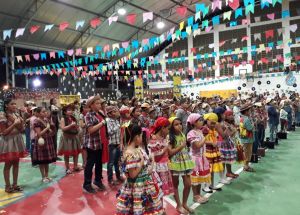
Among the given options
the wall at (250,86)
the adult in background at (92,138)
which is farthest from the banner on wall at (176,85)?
the adult in background at (92,138)

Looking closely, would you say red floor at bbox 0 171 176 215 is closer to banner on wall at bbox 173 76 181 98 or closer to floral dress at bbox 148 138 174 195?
floral dress at bbox 148 138 174 195

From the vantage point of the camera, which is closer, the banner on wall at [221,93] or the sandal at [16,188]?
the sandal at [16,188]

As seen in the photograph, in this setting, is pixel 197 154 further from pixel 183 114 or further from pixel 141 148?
pixel 183 114

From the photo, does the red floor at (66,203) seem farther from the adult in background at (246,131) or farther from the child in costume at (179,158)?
the adult in background at (246,131)

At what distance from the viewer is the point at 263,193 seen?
4.69 meters

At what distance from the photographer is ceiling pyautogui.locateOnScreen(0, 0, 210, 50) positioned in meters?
15.4

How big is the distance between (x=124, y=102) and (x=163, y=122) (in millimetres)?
3201

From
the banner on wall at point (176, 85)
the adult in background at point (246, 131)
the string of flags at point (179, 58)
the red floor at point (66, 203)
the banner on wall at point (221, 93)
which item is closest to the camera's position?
the red floor at point (66, 203)

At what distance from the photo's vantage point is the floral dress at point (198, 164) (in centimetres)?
415

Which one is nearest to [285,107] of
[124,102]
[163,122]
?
[124,102]

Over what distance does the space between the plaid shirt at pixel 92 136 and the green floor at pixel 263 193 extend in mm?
1793

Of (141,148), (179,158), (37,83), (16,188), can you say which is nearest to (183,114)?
(179,158)

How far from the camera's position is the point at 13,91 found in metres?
14.4

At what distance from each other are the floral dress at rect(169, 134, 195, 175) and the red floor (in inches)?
23.5
